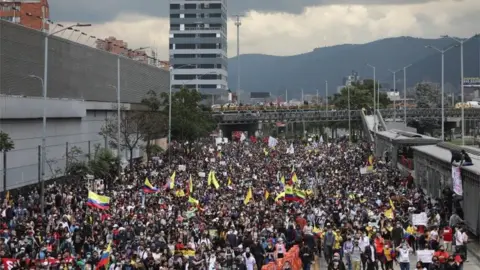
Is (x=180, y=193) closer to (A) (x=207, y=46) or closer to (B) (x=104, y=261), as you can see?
(B) (x=104, y=261)

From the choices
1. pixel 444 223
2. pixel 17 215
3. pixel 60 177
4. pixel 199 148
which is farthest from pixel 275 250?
pixel 199 148

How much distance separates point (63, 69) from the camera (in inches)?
2271

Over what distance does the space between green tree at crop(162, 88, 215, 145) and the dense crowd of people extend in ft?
119

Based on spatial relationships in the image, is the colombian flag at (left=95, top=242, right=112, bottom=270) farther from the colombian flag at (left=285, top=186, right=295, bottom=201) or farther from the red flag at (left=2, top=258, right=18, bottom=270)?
the colombian flag at (left=285, top=186, right=295, bottom=201)

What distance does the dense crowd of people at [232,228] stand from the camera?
20453mm

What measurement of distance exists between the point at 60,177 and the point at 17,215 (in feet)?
62.6

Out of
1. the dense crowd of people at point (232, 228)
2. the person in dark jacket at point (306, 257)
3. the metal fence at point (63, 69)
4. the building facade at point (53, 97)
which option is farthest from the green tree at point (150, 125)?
the person in dark jacket at point (306, 257)

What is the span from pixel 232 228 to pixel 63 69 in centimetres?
3582

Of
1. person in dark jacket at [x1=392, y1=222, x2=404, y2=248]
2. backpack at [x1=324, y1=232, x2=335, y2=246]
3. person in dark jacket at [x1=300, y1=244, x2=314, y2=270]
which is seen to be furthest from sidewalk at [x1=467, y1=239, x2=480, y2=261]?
person in dark jacket at [x1=300, y1=244, x2=314, y2=270]

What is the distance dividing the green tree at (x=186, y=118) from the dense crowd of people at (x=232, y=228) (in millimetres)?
36421

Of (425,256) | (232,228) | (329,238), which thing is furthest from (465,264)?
(232,228)

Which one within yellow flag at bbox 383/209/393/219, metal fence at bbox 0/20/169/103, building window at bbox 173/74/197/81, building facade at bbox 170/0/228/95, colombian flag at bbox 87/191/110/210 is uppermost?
building facade at bbox 170/0/228/95

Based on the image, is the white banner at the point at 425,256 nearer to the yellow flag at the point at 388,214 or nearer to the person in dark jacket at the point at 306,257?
the person in dark jacket at the point at 306,257

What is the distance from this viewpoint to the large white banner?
92.0 ft
